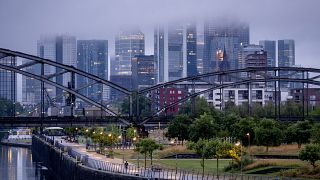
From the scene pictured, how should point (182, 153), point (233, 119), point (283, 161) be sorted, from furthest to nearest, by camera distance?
1. point (233, 119)
2. point (182, 153)
3. point (283, 161)

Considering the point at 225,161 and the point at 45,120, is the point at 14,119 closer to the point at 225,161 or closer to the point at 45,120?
the point at 45,120

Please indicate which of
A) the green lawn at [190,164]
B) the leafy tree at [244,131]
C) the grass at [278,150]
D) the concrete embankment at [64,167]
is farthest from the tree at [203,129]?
the concrete embankment at [64,167]

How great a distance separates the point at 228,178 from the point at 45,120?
240 ft

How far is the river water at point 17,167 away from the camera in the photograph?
138038mm

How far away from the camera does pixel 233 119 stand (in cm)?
13625

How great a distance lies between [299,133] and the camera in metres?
119

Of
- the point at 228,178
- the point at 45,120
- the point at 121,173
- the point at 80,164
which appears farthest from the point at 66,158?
the point at 228,178

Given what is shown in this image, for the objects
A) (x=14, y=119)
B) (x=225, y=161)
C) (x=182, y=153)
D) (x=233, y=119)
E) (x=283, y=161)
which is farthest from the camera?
(x=14, y=119)

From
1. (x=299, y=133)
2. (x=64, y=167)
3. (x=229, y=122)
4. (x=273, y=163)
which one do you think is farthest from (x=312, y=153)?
(x=229, y=122)

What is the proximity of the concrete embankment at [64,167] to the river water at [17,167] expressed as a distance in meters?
2.67

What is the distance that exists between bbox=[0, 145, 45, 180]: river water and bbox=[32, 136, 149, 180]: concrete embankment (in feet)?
8.75

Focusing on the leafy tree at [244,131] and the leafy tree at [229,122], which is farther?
the leafy tree at [229,122]

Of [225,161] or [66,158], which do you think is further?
[66,158]

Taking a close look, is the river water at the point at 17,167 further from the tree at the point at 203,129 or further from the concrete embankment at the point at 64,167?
the tree at the point at 203,129
